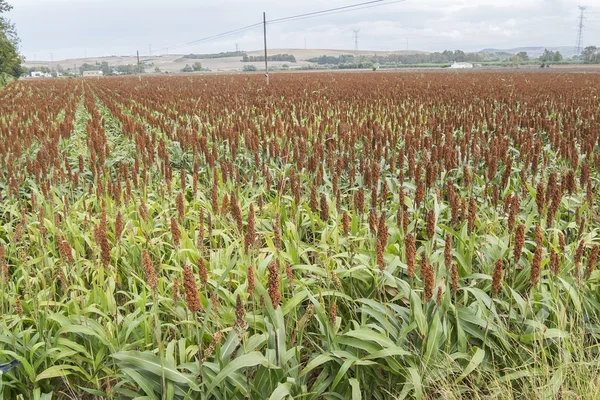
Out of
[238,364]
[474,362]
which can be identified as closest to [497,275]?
[474,362]

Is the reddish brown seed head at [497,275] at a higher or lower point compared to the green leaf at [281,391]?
higher

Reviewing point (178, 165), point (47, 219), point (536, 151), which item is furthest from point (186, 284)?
point (178, 165)

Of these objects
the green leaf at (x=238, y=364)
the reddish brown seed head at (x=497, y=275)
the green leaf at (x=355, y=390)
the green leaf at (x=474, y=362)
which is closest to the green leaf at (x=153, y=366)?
the green leaf at (x=238, y=364)

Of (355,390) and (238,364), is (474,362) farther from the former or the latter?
(238,364)

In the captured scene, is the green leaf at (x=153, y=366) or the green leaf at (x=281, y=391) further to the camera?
the green leaf at (x=153, y=366)

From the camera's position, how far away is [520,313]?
2.72 metres

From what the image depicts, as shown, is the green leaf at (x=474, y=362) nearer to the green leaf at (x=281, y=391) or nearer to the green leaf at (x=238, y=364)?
the green leaf at (x=281, y=391)

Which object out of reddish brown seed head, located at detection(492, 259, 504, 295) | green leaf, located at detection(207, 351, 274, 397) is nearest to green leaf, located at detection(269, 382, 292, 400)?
green leaf, located at detection(207, 351, 274, 397)

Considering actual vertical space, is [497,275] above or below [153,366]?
above

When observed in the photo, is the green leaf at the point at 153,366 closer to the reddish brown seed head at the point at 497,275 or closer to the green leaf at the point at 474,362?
the green leaf at the point at 474,362

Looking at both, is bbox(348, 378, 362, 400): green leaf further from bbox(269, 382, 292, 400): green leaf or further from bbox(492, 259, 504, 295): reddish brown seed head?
bbox(492, 259, 504, 295): reddish brown seed head

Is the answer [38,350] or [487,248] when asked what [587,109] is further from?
[38,350]

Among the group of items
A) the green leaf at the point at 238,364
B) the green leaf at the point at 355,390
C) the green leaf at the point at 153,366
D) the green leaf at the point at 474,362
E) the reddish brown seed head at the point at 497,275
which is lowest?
the green leaf at the point at 355,390

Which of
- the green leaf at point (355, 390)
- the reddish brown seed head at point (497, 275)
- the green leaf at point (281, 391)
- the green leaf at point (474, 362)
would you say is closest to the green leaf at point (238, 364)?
the green leaf at point (281, 391)
